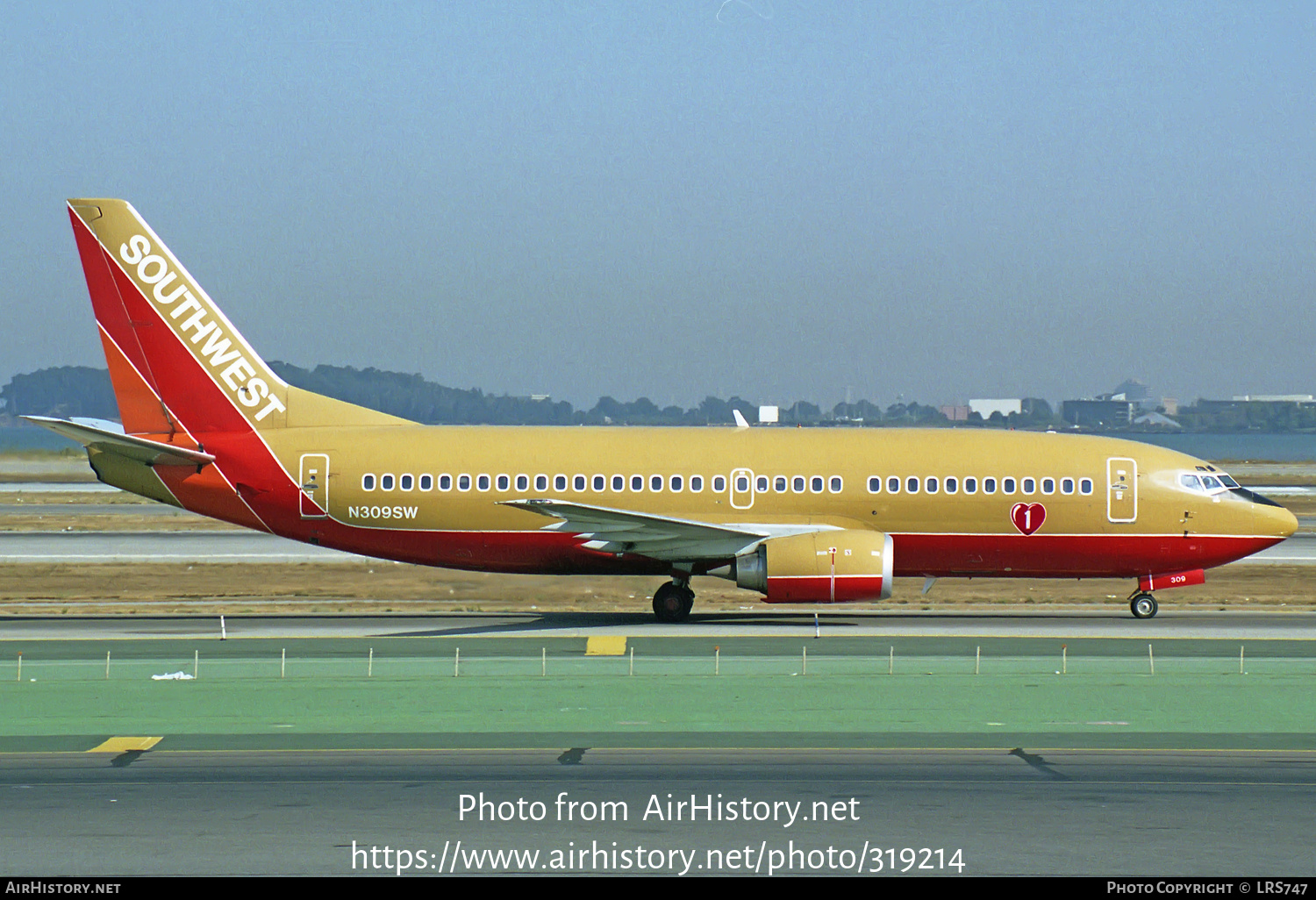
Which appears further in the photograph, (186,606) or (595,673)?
A: (186,606)

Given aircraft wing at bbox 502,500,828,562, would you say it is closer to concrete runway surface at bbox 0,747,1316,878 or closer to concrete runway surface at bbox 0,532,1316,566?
concrete runway surface at bbox 0,747,1316,878

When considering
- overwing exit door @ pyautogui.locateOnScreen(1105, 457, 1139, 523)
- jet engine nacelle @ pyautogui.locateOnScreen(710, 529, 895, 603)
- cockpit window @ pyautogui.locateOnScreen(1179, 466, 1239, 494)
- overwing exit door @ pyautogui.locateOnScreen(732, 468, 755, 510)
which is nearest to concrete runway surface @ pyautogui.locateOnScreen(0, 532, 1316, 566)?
cockpit window @ pyautogui.locateOnScreen(1179, 466, 1239, 494)

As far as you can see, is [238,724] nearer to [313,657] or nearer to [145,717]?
[145,717]

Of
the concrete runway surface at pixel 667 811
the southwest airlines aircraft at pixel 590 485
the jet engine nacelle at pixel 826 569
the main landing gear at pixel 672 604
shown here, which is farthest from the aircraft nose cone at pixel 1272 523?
the concrete runway surface at pixel 667 811

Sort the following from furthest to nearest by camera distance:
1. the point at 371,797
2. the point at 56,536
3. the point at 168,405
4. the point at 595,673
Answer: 1. the point at 56,536
2. the point at 168,405
3. the point at 595,673
4. the point at 371,797

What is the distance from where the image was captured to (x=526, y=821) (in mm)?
15469

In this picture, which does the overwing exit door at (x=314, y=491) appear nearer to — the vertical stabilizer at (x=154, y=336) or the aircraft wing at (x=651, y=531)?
the vertical stabilizer at (x=154, y=336)

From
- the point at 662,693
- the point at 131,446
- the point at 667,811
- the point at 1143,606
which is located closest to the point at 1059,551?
the point at 1143,606

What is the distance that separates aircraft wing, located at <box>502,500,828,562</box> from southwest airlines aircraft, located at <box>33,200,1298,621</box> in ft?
0.28

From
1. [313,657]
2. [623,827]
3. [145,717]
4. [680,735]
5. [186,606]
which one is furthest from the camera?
[186,606]

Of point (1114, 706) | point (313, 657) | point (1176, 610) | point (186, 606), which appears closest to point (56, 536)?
point (186, 606)

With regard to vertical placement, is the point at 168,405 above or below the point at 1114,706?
above

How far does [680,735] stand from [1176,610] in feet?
72.9

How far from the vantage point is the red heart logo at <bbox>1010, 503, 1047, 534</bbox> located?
35.8 meters
